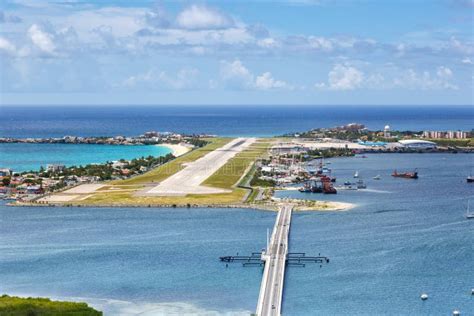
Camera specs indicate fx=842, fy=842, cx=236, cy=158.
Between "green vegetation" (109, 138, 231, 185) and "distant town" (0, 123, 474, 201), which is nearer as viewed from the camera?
"distant town" (0, 123, 474, 201)

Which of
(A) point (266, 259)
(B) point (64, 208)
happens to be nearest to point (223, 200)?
(B) point (64, 208)

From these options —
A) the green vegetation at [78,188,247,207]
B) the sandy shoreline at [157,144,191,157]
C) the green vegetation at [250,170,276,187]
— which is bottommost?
the green vegetation at [78,188,247,207]

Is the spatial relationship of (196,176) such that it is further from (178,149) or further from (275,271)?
(178,149)

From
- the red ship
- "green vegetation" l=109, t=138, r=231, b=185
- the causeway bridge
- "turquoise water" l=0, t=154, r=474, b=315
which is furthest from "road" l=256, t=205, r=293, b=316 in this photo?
the red ship

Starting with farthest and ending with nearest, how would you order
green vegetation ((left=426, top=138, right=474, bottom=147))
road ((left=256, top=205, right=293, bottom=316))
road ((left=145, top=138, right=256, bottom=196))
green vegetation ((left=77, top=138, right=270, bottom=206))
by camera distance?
1. green vegetation ((left=426, top=138, right=474, bottom=147))
2. road ((left=145, top=138, right=256, bottom=196))
3. green vegetation ((left=77, top=138, right=270, bottom=206))
4. road ((left=256, top=205, right=293, bottom=316))

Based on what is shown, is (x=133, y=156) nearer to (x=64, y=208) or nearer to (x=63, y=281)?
(x=64, y=208)

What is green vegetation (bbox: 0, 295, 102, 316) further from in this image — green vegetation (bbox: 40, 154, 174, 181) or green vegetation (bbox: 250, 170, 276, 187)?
green vegetation (bbox: 40, 154, 174, 181)
